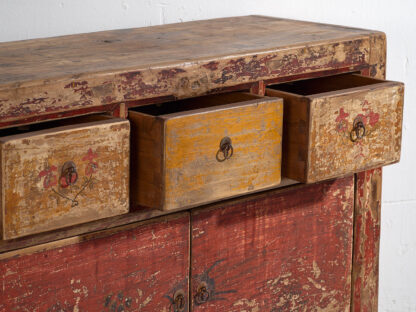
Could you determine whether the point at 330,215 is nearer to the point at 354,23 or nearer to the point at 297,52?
the point at 297,52

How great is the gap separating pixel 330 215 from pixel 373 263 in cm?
21

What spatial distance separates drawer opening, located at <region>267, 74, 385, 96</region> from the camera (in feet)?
6.50

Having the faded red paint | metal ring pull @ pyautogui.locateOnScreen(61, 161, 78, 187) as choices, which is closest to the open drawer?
the faded red paint

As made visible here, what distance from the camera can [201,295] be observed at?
188 centimetres

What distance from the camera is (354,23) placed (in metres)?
2.68

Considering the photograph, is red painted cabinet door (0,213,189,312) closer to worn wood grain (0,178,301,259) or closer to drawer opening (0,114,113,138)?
worn wood grain (0,178,301,259)

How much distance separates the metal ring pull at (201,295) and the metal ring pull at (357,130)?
17.1 inches

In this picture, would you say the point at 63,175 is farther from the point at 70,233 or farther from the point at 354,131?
the point at 354,131

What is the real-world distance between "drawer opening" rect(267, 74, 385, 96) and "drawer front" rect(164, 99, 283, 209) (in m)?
0.25

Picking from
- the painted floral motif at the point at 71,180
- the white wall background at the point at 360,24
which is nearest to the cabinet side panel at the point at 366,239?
the white wall background at the point at 360,24

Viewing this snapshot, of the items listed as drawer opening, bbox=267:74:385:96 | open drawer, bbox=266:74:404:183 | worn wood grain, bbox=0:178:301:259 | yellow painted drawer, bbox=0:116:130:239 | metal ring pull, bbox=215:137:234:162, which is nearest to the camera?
yellow painted drawer, bbox=0:116:130:239

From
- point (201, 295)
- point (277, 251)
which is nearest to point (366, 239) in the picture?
point (277, 251)

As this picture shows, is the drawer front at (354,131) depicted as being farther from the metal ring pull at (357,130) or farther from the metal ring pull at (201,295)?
the metal ring pull at (201,295)

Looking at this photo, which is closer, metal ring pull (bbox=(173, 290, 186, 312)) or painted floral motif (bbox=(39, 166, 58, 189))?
painted floral motif (bbox=(39, 166, 58, 189))
